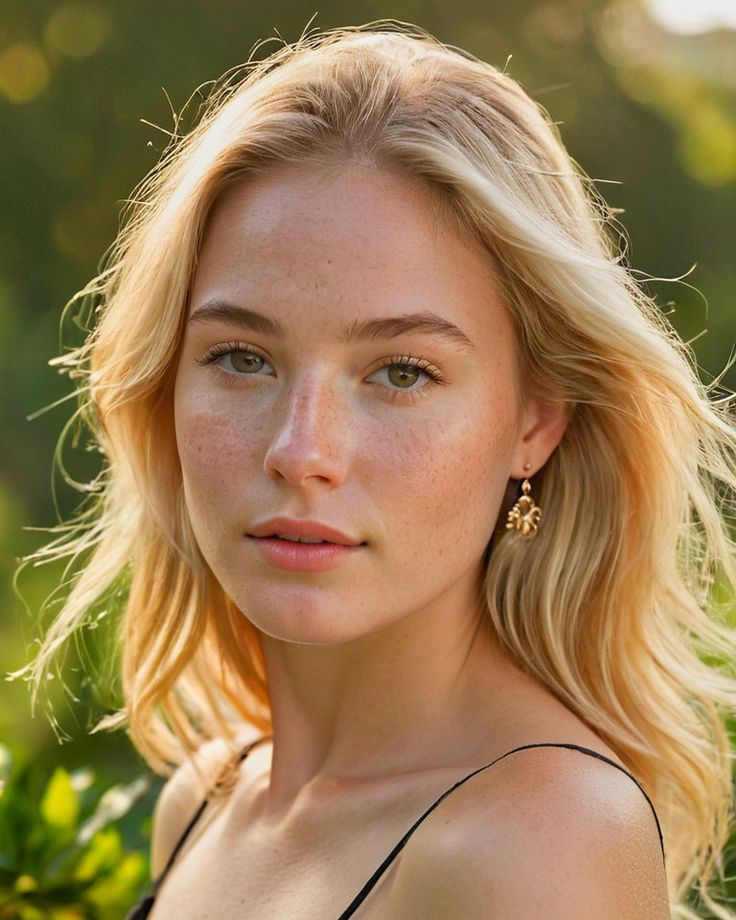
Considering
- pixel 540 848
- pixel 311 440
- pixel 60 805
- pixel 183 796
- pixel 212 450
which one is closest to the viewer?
pixel 540 848

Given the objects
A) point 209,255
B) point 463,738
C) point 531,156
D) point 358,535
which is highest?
point 531,156

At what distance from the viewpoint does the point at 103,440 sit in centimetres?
272

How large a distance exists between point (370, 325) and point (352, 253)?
11cm

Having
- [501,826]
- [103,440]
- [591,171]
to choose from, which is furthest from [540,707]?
[591,171]

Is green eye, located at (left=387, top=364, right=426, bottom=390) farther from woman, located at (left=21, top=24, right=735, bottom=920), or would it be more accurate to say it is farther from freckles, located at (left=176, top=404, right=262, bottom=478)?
freckles, located at (left=176, top=404, right=262, bottom=478)

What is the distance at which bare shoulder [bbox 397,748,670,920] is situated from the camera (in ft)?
5.86

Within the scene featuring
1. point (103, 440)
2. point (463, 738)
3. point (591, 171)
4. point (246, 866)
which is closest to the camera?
point (463, 738)

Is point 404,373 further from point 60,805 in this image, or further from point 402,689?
point 60,805

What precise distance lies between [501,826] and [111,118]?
4.14 meters

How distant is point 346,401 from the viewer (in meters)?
2.02

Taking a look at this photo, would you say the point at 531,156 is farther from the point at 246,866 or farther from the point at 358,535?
the point at 246,866

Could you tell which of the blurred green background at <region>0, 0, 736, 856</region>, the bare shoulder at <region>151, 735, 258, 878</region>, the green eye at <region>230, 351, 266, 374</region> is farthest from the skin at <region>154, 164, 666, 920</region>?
the blurred green background at <region>0, 0, 736, 856</region>

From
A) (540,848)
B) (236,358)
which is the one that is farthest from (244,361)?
(540,848)

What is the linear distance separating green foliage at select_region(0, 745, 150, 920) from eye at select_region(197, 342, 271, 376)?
0.98m
